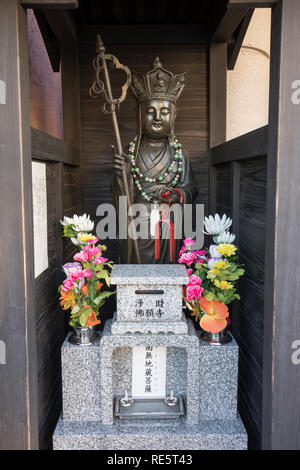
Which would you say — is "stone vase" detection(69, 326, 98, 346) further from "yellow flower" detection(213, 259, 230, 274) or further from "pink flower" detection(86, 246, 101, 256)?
"yellow flower" detection(213, 259, 230, 274)

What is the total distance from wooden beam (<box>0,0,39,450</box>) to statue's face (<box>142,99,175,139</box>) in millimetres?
1025

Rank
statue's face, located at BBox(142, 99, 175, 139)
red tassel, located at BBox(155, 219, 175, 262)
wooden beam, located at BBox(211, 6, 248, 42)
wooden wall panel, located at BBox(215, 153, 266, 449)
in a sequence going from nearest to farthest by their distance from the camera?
wooden wall panel, located at BBox(215, 153, 266, 449) < wooden beam, located at BBox(211, 6, 248, 42) < statue's face, located at BBox(142, 99, 175, 139) < red tassel, located at BBox(155, 219, 175, 262)

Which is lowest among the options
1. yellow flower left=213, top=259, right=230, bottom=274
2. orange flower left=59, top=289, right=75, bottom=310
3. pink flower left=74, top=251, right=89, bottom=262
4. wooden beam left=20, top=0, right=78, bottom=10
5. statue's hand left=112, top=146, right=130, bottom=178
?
orange flower left=59, top=289, right=75, bottom=310

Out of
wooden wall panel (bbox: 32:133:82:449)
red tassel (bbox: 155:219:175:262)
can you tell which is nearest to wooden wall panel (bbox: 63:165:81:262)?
wooden wall panel (bbox: 32:133:82:449)

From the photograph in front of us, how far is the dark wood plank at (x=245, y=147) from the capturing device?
1.75 m

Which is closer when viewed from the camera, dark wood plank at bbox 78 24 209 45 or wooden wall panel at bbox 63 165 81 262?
wooden wall panel at bbox 63 165 81 262

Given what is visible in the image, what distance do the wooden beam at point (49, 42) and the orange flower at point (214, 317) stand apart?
82.2 inches

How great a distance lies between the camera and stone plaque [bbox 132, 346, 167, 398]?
6.73 ft

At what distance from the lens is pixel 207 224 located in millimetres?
2176

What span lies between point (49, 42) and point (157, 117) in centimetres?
102

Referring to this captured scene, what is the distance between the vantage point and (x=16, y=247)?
1.59 m

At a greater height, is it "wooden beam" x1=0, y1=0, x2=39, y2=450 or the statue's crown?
the statue's crown

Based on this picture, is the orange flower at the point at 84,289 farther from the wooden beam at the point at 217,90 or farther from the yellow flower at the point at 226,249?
the wooden beam at the point at 217,90

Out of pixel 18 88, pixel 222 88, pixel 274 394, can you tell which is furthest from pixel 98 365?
pixel 222 88
